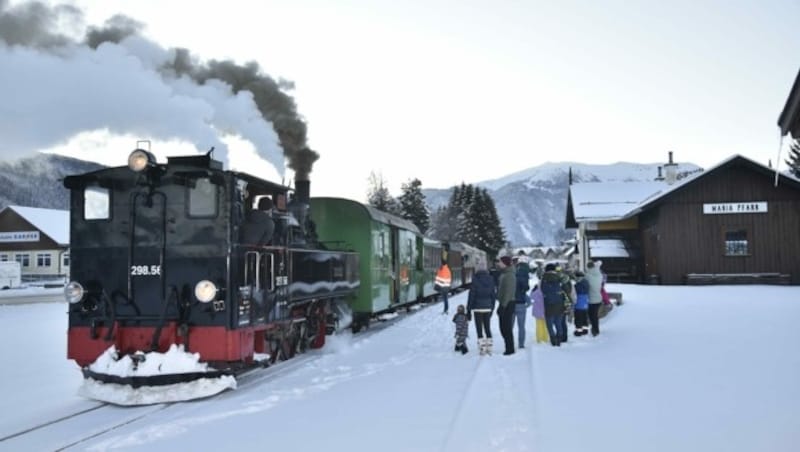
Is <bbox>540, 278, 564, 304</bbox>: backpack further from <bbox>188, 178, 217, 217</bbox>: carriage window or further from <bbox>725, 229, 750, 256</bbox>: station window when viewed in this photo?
<bbox>725, 229, 750, 256</bbox>: station window

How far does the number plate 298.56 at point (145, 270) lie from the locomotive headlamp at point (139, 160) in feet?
3.98

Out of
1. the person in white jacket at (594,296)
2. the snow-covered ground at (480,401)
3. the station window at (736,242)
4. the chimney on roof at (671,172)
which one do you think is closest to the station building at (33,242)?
the chimney on roof at (671,172)

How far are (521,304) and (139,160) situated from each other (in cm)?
710

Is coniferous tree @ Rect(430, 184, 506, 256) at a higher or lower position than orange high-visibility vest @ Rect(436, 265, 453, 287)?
higher

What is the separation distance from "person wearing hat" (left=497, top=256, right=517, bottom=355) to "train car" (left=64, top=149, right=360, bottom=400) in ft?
12.6

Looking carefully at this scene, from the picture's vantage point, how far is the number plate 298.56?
824 centimetres

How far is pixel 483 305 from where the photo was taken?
35.8ft

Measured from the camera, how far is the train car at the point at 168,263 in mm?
7988

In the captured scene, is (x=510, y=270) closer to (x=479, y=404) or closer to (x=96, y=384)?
(x=479, y=404)

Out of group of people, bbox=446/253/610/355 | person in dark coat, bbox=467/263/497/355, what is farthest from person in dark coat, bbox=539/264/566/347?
person in dark coat, bbox=467/263/497/355

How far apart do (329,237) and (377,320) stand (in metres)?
3.87

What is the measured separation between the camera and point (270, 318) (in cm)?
905

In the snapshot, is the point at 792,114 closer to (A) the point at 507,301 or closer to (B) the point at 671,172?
(A) the point at 507,301

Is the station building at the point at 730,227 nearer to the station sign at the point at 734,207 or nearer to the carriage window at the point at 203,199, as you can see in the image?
the station sign at the point at 734,207
